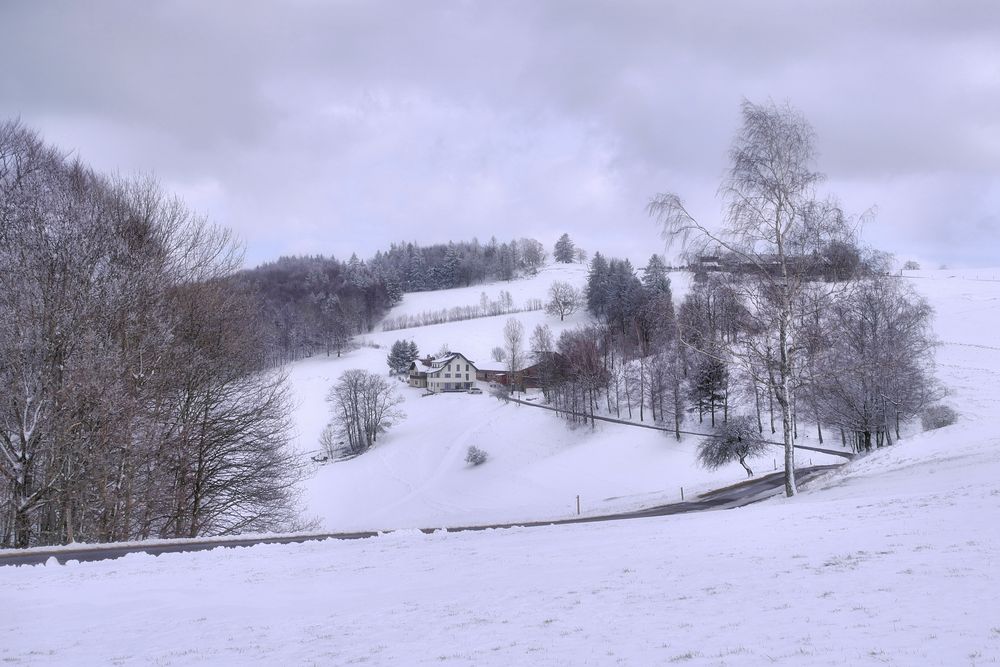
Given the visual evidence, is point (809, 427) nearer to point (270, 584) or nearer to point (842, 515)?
point (842, 515)

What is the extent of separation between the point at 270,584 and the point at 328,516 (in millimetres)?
35425

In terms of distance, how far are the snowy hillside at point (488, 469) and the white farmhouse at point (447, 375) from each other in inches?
A: 214

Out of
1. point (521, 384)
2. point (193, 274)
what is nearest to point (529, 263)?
point (521, 384)

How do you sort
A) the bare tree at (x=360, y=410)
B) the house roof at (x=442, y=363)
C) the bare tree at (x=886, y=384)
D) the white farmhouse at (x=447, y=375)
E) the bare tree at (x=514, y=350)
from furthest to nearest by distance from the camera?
1. the house roof at (x=442, y=363)
2. the white farmhouse at (x=447, y=375)
3. the bare tree at (x=514, y=350)
4. the bare tree at (x=360, y=410)
5. the bare tree at (x=886, y=384)

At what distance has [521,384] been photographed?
275 feet

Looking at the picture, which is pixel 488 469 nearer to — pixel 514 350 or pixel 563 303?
pixel 514 350

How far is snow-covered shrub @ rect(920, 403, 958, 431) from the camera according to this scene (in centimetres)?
3394

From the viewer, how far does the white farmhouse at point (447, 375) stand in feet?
300

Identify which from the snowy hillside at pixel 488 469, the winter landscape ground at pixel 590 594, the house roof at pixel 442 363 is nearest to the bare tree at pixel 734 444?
the snowy hillside at pixel 488 469

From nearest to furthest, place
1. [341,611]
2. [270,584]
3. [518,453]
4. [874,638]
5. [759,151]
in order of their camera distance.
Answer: [874,638], [341,611], [270,584], [759,151], [518,453]

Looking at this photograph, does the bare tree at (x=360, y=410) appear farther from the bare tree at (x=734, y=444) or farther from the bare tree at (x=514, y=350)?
the bare tree at (x=734, y=444)

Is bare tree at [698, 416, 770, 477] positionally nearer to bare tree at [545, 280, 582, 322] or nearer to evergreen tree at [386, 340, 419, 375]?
evergreen tree at [386, 340, 419, 375]

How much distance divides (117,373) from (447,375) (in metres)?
77.3

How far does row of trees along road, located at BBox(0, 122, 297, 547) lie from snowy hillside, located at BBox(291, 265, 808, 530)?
17.6ft
